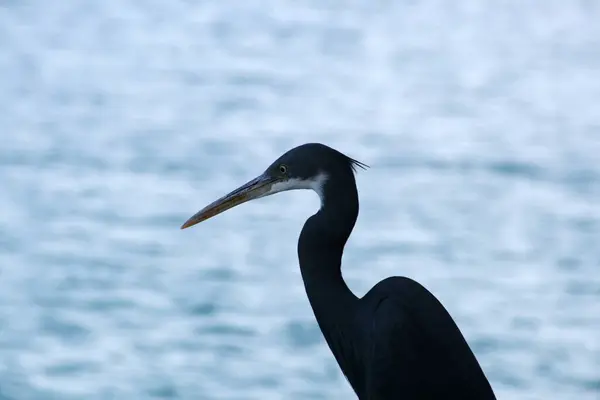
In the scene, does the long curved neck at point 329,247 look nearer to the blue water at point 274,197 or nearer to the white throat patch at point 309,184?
the white throat patch at point 309,184

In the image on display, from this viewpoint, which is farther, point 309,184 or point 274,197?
point 274,197

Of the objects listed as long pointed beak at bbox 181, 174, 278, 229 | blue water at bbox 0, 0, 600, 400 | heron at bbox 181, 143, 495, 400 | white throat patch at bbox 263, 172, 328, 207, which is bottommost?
heron at bbox 181, 143, 495, 400

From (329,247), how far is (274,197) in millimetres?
5118

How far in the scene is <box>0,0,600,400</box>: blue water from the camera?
6.49m

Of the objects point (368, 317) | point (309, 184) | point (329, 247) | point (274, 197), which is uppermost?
point (274, 197)

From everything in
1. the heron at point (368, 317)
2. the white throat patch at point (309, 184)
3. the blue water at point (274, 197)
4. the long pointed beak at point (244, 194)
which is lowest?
the heron at point (368, 317)

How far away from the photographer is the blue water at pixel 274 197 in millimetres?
6492

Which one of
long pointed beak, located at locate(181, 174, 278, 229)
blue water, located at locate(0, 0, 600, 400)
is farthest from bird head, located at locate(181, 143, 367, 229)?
blue water, located at locate(0, 0, 600, 400)

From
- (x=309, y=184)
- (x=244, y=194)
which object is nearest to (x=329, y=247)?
(x=309, y=184)

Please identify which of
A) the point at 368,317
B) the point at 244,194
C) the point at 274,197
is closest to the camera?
the point at 368,317

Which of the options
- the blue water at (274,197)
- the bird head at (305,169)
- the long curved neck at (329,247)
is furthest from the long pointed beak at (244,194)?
the blue water at (274,197)

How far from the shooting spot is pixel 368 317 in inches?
124

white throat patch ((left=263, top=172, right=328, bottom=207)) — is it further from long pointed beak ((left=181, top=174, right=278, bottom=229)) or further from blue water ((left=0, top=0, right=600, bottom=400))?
blue water ((left=0, top=0, right=600, bottom=400))

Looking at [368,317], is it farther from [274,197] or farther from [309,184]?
[274,197]
